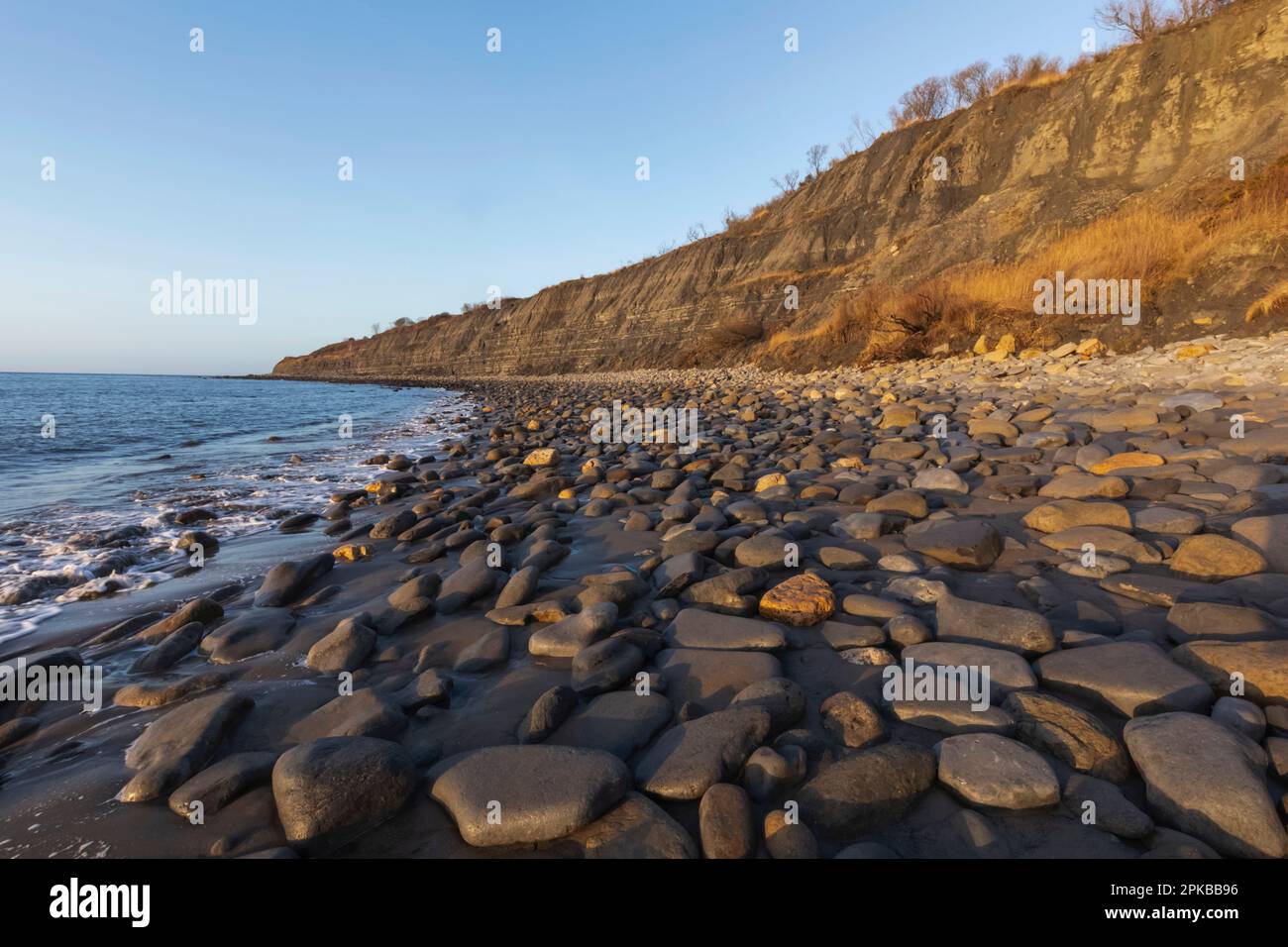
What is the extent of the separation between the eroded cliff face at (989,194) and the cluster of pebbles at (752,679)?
349 inches

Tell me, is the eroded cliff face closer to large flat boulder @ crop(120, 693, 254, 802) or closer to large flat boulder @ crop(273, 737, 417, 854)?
large flat boulder @ crop(273, 737, 417, 854)

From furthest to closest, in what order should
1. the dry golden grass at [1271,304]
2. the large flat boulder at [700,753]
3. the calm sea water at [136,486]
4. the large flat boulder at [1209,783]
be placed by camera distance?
the dry golden grass at [1271,304], the calm sea water at [136,486], the large flat boulder at [700,753], the large flat boulder at [1209,783]

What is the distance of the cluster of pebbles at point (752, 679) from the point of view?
1471 mm

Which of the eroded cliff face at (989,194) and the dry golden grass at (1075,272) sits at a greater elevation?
the eroded cliff face at (989,194)

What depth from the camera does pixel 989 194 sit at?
60.8 feet

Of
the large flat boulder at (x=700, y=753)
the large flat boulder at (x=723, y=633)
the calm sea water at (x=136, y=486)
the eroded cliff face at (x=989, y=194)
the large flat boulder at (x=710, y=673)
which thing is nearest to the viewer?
the large flat boulder at (x=700, y=753)

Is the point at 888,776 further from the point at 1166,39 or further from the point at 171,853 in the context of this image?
the point at 1166,39

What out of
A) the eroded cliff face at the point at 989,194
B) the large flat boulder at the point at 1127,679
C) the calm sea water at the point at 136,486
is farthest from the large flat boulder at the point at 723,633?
the eroded cliff face at the point at 989,194

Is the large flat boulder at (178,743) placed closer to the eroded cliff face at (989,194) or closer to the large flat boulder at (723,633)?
the large flat boulder at (723,633)

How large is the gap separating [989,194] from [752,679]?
22288mm

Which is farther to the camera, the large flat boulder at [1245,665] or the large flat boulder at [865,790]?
the large flat boulder at [1245,665]

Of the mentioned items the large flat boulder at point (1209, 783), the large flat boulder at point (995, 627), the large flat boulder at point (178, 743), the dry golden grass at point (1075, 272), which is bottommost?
the large flat boulder at point (178, 743)
